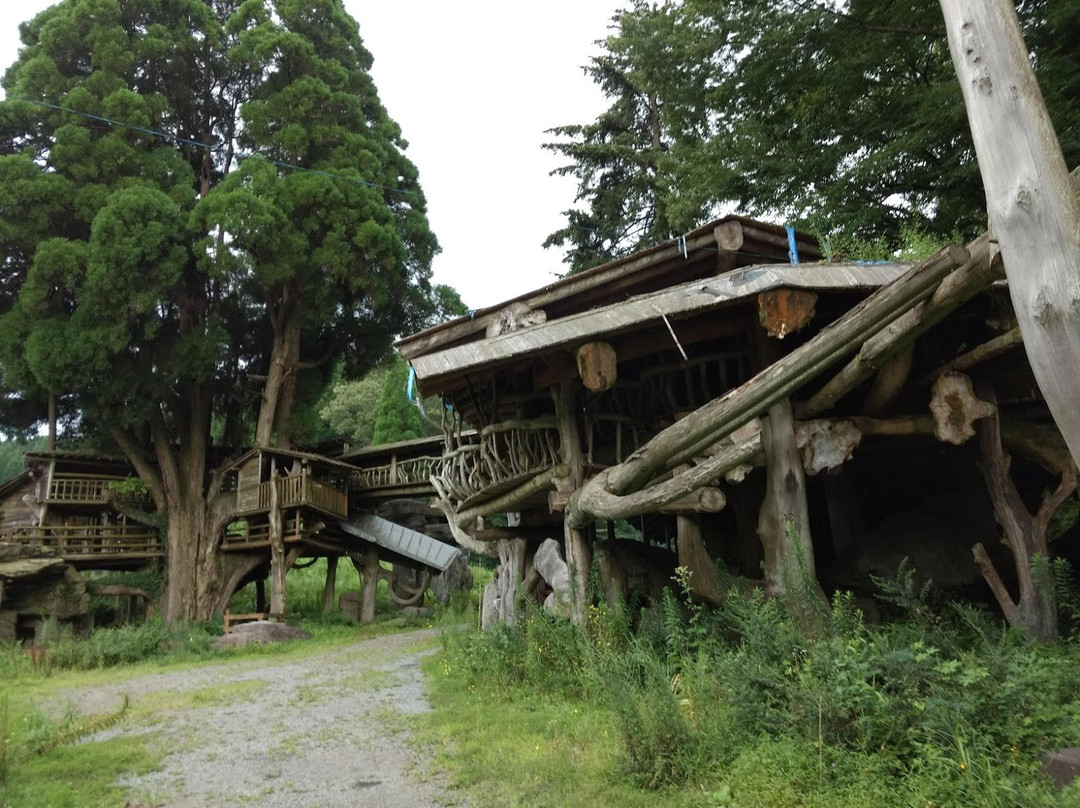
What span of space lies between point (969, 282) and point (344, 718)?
7665mm

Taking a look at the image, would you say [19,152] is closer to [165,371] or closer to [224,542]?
[165,371]

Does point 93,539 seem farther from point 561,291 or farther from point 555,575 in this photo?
point 561,291

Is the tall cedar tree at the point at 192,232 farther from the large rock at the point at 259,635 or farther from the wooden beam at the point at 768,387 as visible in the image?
the wooden beam at the point at 768,387

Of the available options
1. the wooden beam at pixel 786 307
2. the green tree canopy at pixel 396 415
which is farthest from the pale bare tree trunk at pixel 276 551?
the wooden beam at pixel 786 307

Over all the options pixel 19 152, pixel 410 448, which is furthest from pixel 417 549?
pixel 19 152

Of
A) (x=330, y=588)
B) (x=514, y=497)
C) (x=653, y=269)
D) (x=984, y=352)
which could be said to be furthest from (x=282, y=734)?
(x=330, y=588)

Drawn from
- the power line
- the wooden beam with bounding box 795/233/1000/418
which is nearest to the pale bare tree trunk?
the power line

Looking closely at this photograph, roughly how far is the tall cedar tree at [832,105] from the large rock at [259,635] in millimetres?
14161

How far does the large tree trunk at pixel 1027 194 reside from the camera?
143 inches

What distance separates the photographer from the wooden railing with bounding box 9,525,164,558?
890 inches

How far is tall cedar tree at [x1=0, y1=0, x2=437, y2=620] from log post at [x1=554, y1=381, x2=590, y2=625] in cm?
1565

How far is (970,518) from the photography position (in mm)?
8914

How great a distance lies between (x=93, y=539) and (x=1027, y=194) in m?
26.5

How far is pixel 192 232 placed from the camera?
886 inches
